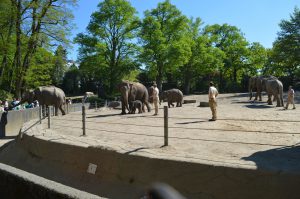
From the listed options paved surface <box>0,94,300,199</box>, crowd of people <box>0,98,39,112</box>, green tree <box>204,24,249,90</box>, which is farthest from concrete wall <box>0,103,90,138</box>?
green tree <box>204,24,249,90</box>

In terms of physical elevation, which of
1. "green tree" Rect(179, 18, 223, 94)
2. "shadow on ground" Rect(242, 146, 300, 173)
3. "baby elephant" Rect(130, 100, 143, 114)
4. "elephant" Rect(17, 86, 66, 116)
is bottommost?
"shadow on ground" Rect(242, 146, 300, 173)

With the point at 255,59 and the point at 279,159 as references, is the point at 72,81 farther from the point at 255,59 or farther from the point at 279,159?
the point at 279,159

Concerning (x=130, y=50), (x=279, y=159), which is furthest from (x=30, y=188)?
(x=130, y=50)

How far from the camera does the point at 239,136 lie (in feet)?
36.8

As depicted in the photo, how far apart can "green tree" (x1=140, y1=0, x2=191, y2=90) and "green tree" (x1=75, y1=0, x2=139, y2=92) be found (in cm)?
220

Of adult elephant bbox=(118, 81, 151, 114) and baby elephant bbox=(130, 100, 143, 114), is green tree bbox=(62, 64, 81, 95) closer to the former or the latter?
adult elephant bbox=(118, 81, 151, 114)

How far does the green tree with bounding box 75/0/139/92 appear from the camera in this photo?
160 feet

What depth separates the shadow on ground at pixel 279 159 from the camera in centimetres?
621

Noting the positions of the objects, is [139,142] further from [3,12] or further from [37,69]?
[37,69]

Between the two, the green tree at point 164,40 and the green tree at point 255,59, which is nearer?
the green tree at point 164,40

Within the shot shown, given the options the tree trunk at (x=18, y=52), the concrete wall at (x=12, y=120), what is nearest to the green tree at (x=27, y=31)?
the tree trunk at (x=18, y=52)

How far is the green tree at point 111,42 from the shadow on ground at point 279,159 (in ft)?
136

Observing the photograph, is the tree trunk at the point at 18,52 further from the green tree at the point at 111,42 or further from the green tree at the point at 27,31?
the green tree at the point at 111,42

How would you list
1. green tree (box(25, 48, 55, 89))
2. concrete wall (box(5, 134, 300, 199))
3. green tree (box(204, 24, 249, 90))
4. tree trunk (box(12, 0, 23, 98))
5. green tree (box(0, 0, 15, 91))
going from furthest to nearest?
green tree (box(204, 24, 249, 90)), green tree (box(25, 48, 55, 89)), tree trunk (box(12, 0, 23, 98)), green tree (box(0, 0, 15, 91)), concrete wall (box(5, 134, 300, 199))
